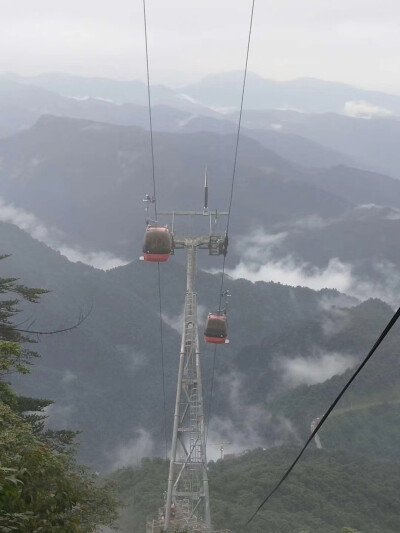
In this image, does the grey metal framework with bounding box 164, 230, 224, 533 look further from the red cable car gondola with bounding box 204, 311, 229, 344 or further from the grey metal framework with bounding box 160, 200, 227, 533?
the red cable car gondola with bounding box 204, 311, 229, 344

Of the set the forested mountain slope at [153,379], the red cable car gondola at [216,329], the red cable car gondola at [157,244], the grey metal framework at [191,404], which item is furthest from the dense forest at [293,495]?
the forested mountain slope at [153,379]

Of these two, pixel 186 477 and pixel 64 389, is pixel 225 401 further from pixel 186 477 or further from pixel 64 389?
pixel 186 477

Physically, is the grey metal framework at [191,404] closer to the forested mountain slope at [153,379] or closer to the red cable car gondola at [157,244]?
the red cable car gondola at [157,244]

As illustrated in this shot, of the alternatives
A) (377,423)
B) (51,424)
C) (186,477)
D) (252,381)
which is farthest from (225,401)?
(186,477)

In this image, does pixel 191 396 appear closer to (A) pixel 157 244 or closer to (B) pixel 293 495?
(A) pixel 157 244

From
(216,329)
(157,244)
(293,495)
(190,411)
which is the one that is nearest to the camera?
(157,244)

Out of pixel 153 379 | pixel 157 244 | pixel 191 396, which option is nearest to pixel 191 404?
pixel 191 396
